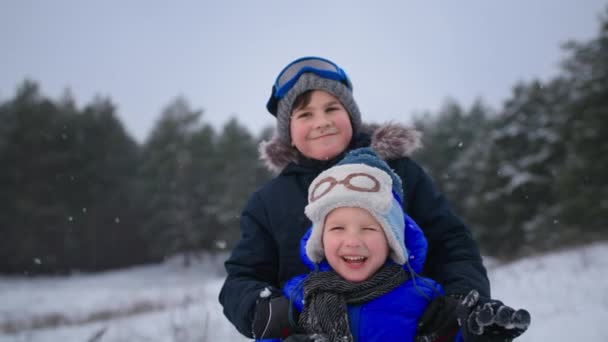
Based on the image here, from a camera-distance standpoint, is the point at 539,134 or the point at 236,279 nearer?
the point at 236,279

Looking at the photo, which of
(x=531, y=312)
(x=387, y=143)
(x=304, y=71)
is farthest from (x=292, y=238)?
(x=531, y=312)

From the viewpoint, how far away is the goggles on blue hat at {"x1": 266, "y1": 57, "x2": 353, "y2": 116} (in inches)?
95.5

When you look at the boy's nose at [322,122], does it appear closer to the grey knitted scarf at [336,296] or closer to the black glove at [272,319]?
the grey knitted scarf at [336,296]

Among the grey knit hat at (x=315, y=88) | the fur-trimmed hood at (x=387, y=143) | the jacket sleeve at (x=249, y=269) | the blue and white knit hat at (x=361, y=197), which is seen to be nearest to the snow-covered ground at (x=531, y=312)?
the jacket sleeve at (x=249, y=269)

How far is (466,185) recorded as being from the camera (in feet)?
93.6

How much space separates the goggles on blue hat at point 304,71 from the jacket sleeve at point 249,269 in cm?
72

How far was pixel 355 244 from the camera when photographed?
174cm

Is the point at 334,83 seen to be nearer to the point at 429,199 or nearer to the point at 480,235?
the point at 429,199

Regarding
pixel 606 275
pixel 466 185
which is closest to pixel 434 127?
pixel 466 185

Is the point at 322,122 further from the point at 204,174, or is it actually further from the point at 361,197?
the point at 204,174

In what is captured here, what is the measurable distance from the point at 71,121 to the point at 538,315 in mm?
29855

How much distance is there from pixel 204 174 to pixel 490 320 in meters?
30.4

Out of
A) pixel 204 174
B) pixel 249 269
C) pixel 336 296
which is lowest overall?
pixel 336 296

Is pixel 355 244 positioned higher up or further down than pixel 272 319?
higher up
